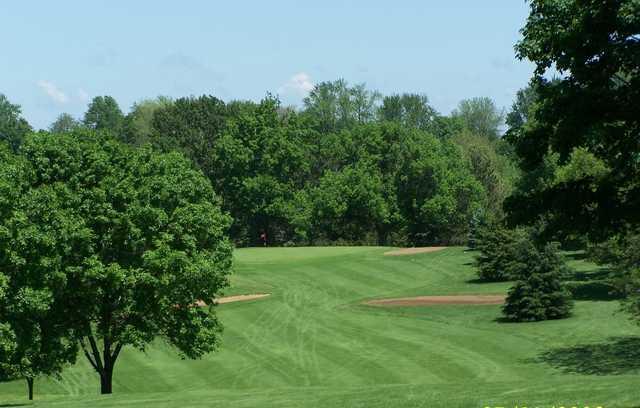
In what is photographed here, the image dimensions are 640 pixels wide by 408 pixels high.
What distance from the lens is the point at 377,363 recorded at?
39.0 m

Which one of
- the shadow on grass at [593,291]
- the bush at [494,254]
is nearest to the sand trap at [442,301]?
the shadow on grass at [593,291]

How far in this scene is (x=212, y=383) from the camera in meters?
36.8

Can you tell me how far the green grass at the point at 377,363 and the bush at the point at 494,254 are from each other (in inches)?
247

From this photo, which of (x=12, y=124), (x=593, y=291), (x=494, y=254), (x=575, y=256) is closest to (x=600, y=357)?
(x=593, y=291)

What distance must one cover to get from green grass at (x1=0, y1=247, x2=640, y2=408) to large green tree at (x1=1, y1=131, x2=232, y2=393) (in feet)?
8.11

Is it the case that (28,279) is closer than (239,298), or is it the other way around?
(28,279)

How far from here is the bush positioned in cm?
6781

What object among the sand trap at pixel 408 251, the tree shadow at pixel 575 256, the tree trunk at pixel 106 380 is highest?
the sand trap at pixel 408 251

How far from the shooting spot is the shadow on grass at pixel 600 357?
35.1 meters

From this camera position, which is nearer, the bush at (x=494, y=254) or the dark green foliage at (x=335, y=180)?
the bush at (x=494, y=254)

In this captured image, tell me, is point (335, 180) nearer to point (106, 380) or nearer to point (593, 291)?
point (593, 291)

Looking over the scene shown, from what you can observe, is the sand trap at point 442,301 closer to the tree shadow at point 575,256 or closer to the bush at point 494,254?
the bush at point 494,254

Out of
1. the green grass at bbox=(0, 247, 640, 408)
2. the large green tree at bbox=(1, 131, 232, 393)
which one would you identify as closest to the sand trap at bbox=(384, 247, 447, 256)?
the green grass at bbox=(0, 247, 640, 408)

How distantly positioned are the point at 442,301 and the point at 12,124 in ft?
378
